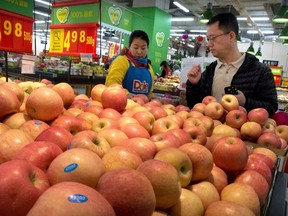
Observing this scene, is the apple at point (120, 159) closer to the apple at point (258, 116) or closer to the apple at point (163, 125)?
the apple at point (163, 125)

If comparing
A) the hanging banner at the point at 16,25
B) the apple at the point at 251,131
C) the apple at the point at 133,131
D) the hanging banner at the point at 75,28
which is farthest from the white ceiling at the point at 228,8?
Answer: the apple at the point at 133,131

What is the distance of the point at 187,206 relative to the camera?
869mm

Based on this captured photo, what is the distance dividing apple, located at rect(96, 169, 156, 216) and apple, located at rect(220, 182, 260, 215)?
0.43m

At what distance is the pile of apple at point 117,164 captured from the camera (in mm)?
630

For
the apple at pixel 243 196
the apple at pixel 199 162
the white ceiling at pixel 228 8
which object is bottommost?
the apple at pixel 243 196

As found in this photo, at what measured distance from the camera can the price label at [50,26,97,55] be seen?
4.97 m

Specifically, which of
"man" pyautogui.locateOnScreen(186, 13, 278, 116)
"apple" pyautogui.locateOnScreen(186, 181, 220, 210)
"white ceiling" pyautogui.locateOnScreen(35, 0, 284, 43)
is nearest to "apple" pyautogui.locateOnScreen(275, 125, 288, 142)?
"man" pyautogui.locateOnScreen(186, 13, 278, 116)

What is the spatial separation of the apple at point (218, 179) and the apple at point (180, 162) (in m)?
0.16

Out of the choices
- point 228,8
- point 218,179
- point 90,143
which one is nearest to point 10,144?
point 90,143

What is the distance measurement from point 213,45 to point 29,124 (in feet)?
6.86

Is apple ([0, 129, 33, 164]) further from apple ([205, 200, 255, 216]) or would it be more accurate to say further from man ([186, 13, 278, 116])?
man ([186, 13, 278, 116])

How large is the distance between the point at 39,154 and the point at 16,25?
304cm

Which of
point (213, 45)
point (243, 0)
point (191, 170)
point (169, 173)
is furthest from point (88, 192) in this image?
point (243, 0)

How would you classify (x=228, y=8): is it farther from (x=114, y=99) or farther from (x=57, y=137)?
(x=57, y=137)
